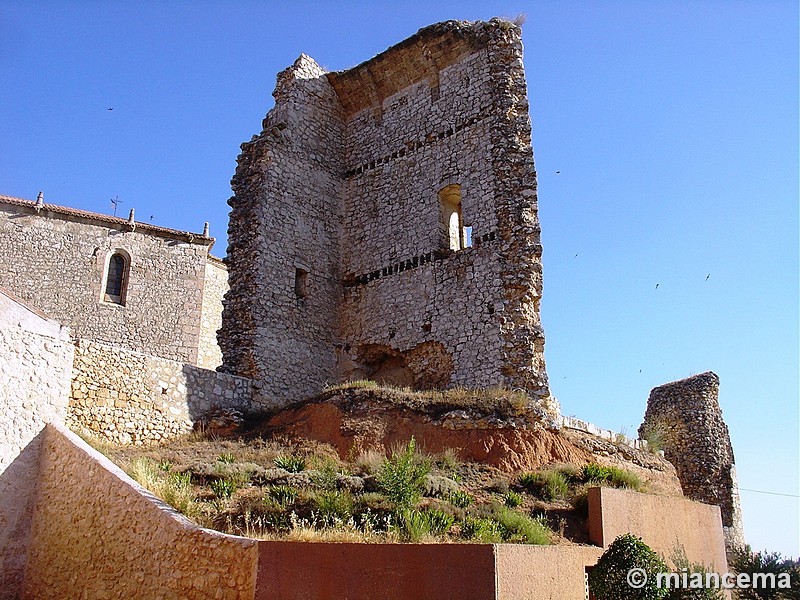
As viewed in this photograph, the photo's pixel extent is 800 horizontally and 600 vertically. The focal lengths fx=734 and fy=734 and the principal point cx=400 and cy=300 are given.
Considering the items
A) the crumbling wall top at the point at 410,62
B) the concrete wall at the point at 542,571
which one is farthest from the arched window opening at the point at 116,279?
the concrete wall at the point at 542,571

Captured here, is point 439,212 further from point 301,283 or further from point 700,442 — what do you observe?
point 700,442

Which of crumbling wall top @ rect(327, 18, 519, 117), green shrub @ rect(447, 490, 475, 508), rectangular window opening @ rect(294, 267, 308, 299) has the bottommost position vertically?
green shrub @ rect(447, 490, 475, 508)

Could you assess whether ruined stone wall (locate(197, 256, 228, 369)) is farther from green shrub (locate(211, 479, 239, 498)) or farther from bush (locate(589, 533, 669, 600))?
bush (locate(589, 533, 669, 600))

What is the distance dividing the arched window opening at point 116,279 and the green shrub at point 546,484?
57.1 feet

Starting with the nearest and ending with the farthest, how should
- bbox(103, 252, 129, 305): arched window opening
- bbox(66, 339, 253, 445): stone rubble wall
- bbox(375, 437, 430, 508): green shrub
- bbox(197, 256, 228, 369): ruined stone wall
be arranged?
1. bbox(375, 437, 430, 508): green shrub
2. bbox(66, 339, 253, 445): stone rubble wall
3. bbox(103, 252, 129, 305): arched window opening
4. bbox(197, 256, 228, 369): ruined stone wall

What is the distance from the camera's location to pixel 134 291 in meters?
25.5

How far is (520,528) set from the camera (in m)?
10.1

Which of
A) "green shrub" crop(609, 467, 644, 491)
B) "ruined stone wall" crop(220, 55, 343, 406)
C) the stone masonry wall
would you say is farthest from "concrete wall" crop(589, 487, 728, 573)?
"ruined stone wall" crop(220, 55, 343, 406)

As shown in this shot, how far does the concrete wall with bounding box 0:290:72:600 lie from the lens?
37.8 feet

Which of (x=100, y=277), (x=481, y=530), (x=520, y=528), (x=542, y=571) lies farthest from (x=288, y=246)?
(x=542, y=571)

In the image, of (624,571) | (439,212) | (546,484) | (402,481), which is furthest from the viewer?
(439,212)

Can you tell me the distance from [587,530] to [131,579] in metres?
6.61

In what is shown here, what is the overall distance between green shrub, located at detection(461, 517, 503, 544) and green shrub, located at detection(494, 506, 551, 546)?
0.17m

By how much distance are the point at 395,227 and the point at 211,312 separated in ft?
37.8
